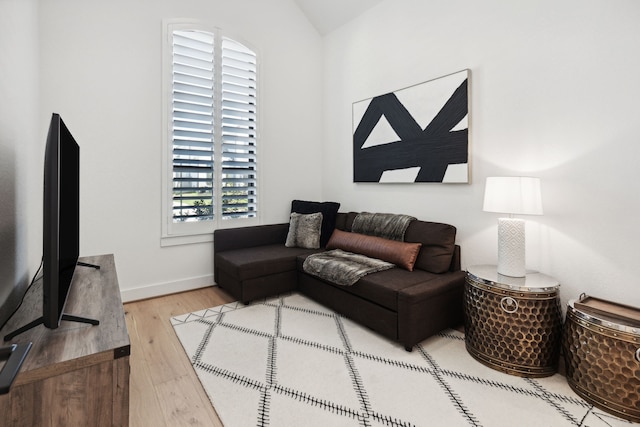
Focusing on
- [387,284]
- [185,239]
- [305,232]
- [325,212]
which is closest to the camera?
[387,284]

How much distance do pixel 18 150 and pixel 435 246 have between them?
2.79 m

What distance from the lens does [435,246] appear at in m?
2.64

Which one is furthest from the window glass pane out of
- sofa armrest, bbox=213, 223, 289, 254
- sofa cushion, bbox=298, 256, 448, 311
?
sofa cushion, bbox=298, 256, 448, 311

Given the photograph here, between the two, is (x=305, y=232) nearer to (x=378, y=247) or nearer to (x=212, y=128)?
(x=378, y=247)

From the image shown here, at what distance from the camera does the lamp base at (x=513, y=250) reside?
206 centimetres

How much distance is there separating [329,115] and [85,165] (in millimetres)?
2684

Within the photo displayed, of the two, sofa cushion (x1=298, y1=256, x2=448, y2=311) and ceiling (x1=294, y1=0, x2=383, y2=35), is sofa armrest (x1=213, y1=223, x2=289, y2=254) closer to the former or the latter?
sofa cushion (x1=298, y1=256, x2=448, y2=311)

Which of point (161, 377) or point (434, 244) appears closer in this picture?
point (161, 377)

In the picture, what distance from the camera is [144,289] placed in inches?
123

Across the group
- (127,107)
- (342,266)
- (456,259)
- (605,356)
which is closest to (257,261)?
(342,266)

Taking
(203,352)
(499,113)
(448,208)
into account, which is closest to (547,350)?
(448,208)

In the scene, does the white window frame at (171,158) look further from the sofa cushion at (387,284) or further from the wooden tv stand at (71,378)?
the wooden tv stand at (71,378)

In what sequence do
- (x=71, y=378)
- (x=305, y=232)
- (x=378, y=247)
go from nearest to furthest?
(x=71, y=378) → (x=378, y=247) → (x=305, y=232)

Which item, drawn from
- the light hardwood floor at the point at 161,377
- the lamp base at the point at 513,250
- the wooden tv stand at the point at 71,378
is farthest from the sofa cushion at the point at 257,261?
the lamp base at the point at 513,250
